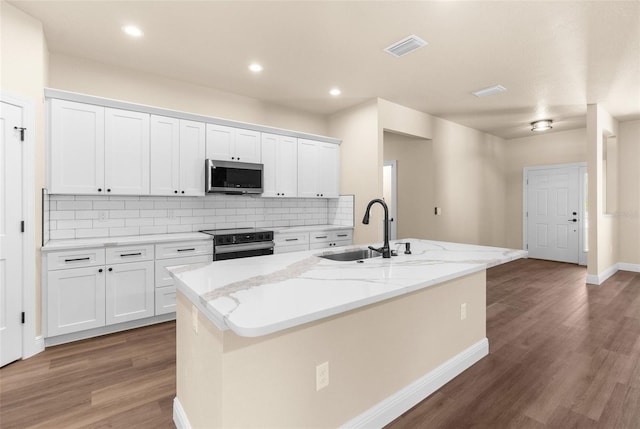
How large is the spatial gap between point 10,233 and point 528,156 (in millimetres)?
8478

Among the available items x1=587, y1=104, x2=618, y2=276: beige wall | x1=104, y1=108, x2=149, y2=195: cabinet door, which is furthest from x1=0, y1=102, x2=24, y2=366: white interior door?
x1=587, y1=104, x2=618, y2=276: beige wall

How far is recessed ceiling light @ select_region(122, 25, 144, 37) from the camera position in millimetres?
2803

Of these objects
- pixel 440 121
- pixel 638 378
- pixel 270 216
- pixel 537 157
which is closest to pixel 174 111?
pixel 270 216

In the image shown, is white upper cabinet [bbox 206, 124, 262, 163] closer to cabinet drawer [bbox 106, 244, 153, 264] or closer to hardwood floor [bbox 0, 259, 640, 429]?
cabinet drawer [bbox 106, 244, 153, 264]

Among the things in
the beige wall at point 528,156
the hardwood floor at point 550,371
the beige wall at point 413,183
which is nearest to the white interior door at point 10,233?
the hardwood floor at point 550,371

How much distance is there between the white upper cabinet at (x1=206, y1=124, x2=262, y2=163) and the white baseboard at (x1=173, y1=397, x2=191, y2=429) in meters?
2.76

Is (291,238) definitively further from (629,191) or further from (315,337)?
(629,191)

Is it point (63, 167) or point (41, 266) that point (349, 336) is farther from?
point (63, 167)

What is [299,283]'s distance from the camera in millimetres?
1542

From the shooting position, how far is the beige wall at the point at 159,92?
3328mm

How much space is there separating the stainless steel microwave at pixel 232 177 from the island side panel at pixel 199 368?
7.33 feet

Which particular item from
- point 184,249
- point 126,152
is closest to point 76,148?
point 126,152

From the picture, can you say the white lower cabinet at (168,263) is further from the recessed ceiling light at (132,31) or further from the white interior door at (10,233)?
the recessed ceiling light at (132,31)

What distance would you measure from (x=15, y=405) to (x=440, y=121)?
6049 millimetres
